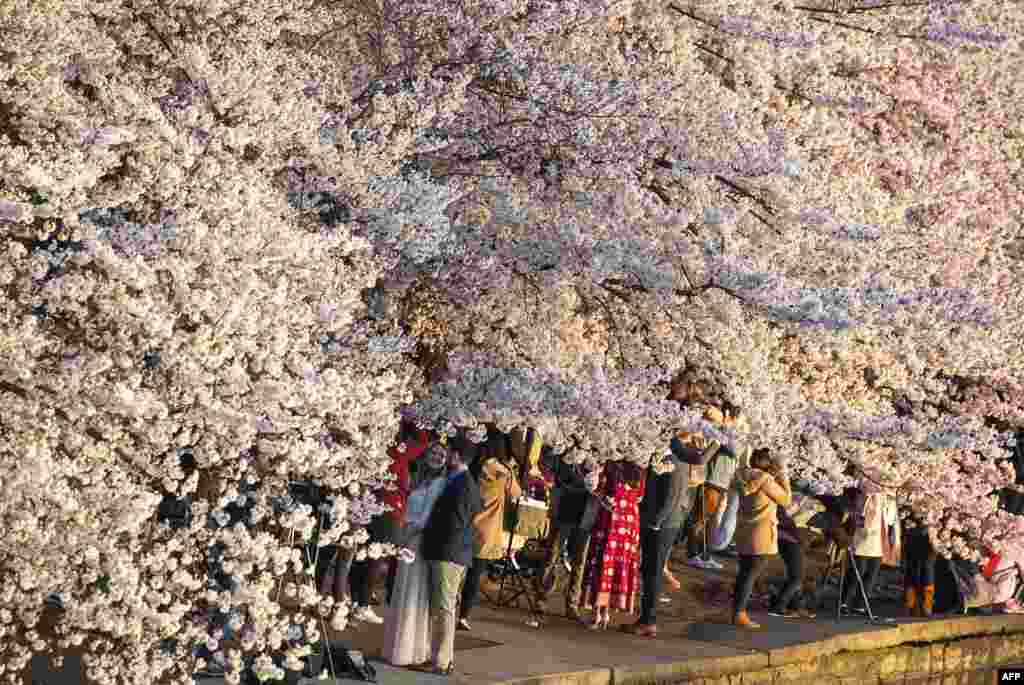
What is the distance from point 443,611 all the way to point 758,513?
498cm

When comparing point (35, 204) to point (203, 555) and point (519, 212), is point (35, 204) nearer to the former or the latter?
point (203, 555)

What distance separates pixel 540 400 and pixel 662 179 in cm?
200

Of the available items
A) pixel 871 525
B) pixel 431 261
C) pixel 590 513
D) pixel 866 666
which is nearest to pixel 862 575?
pixel 871 525

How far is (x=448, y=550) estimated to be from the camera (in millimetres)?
14602

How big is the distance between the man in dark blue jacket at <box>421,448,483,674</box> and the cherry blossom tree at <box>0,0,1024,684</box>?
574 millimetres

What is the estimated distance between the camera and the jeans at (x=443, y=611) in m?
14.5

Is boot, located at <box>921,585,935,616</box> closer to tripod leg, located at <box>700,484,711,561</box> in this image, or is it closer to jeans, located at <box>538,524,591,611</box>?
tripod leg, located at <box>700,484,711,561</box>

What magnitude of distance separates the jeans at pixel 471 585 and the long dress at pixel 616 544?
50.5 inches

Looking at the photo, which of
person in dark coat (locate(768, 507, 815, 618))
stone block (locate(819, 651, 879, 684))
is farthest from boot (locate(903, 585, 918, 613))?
stone block (locate(819, 651, 879, 684))

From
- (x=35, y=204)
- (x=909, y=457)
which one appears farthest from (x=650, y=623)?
(x=35, y=204)

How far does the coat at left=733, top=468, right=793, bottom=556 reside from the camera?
18609mm

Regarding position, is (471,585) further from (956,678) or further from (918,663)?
(956,678)

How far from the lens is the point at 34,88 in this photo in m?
9.02

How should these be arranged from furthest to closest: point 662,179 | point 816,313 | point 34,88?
point 662,179 < point 816,313 < point 34,88
